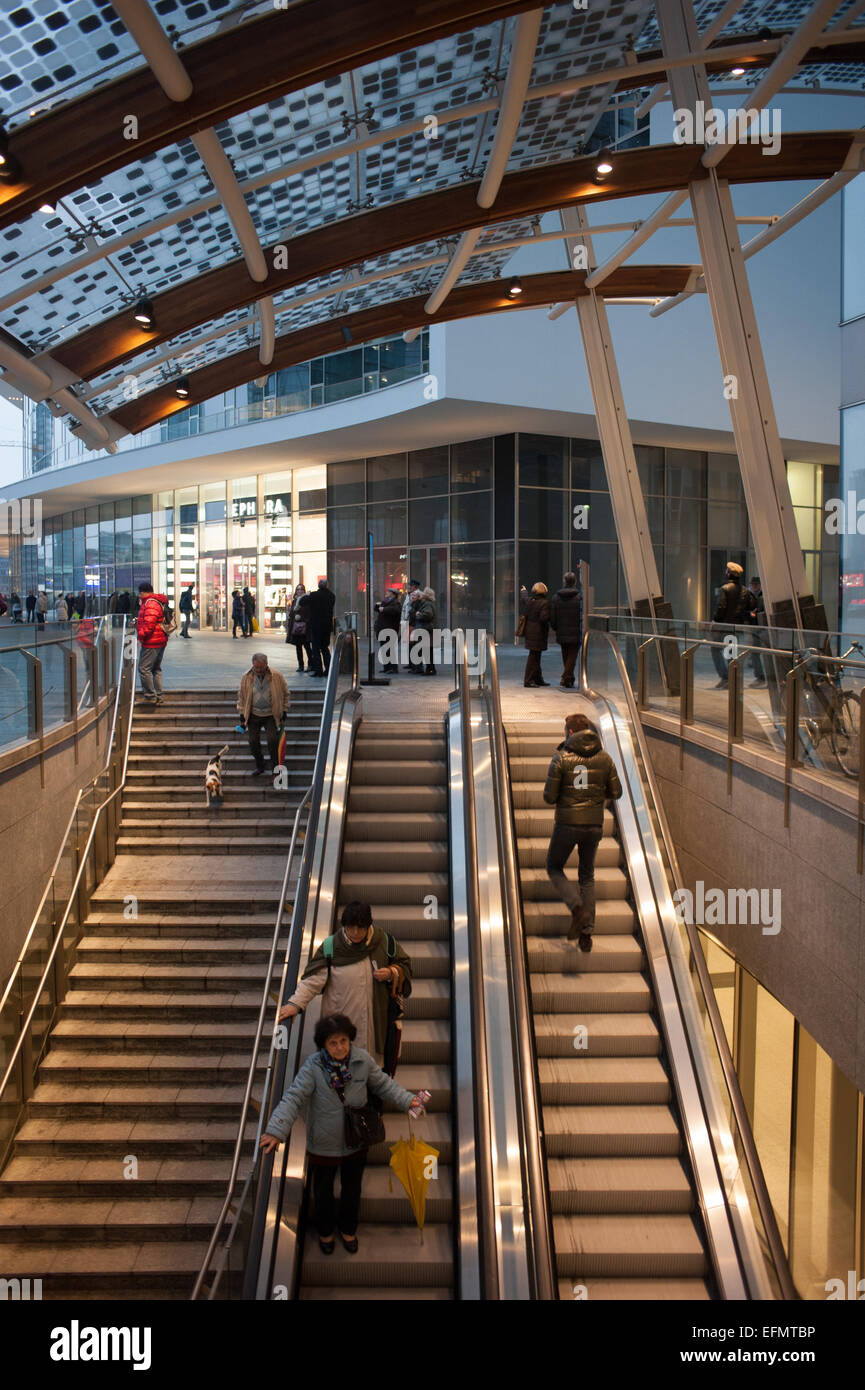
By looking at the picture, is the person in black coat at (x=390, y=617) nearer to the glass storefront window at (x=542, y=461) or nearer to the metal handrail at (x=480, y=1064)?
the metal handrail at (x=480, y=1064)

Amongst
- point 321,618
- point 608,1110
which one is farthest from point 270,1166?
point 321,618

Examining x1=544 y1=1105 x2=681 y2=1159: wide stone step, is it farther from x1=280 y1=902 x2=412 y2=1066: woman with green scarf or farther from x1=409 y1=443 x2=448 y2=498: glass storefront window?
x1=409 y1=443 x2=448 y2=498: glass storefront window

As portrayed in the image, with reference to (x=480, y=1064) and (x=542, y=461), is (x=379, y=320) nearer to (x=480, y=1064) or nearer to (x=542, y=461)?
(x=480, y=1064)

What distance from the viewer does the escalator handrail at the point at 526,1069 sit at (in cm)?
591

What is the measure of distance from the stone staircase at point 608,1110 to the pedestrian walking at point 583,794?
44cm

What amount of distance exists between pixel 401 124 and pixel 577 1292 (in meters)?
9.41

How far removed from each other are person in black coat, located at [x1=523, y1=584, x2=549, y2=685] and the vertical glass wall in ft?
16.5

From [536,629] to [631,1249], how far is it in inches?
386

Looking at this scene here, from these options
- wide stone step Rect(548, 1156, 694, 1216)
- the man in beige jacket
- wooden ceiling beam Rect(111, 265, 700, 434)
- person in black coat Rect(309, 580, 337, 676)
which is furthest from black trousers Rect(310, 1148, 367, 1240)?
person in black coat Rect(309, 580, 337, 676)

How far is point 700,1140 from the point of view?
277 inches

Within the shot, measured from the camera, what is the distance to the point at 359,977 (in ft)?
21.7

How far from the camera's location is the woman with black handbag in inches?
235

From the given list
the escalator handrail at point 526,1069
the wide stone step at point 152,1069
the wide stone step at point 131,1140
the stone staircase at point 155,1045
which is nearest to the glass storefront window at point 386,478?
the stone staircase at point 155,1045

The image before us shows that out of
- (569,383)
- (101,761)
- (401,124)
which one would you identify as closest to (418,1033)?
(101,761)
